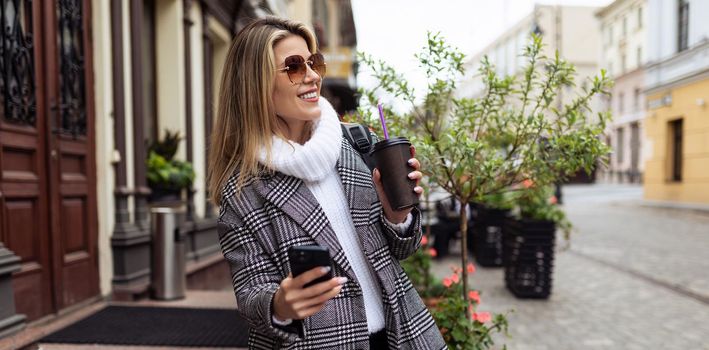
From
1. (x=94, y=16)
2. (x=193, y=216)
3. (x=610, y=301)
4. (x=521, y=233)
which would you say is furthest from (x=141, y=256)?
(x=610, y=301)

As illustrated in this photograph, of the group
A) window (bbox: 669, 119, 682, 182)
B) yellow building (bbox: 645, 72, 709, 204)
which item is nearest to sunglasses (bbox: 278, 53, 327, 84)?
yellow building (bbox: 645, 72, 709, 204)

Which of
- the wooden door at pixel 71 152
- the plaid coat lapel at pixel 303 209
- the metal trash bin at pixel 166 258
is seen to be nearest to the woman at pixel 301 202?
the plaid coat lapel at pixel 303 209

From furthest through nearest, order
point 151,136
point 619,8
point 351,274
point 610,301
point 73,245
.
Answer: point 619,8 < point 151,136 < point 610,301 < point 73,245 < point 351,274

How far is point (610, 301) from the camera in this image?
538 cm

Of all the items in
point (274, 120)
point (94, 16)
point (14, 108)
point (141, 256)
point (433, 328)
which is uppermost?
point (94, 16)

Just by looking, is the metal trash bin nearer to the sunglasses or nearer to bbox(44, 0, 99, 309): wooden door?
bbox(44, 0, 99, 309): wooden door

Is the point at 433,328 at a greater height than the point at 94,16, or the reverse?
the point at 94,16

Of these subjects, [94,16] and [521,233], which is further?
[521,233]

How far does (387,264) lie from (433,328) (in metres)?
0.26

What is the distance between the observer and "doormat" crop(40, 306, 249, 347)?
11.9ft

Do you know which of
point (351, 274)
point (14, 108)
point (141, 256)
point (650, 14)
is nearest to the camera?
point (351, 274)

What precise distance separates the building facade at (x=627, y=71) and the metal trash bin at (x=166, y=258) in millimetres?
36671

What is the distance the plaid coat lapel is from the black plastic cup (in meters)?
0.19

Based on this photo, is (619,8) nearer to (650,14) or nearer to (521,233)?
(650,14)
